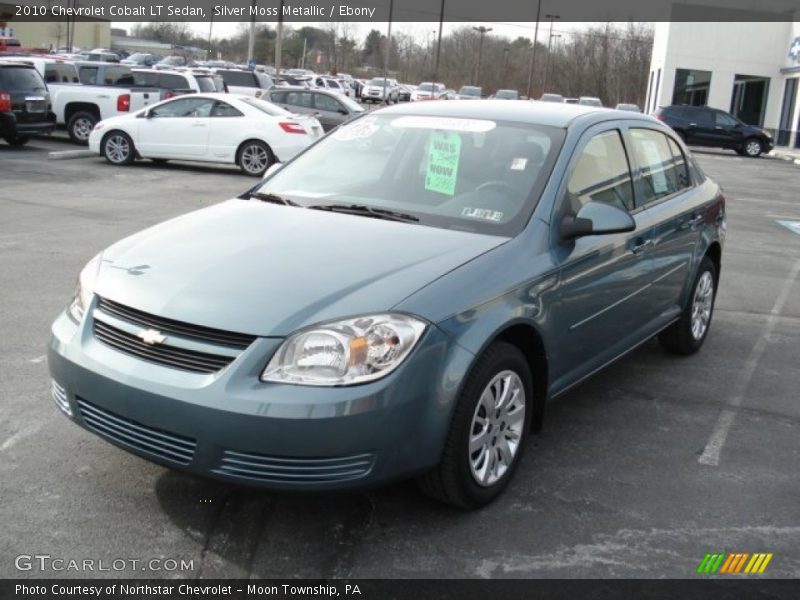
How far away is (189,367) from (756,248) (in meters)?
9.80

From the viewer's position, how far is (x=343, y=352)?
313 cm

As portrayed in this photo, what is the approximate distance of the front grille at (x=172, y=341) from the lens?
10.3ft

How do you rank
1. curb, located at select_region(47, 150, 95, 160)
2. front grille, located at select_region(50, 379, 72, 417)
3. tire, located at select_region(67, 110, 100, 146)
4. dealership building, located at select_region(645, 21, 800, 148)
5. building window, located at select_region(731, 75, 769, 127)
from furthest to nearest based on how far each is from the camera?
1. building window, located at select_region(731, 75, 769, 127)
2. dealership building, located at select_region(645, 21, 800, 148)
3. tire, located at select_region(67, 110, 100, 146)
4. curb, located at select_region(47, 150, 95, 160)
5. front grille, located at select_region(50, 379, 72, 417)

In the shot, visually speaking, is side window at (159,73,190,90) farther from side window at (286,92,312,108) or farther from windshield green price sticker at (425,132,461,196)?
windshield green price sticker at (425,132,461,196)

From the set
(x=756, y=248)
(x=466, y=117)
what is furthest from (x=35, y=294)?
(x=756, y=248)

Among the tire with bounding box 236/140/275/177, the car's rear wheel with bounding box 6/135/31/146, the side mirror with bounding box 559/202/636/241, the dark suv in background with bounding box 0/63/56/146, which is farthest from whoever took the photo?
the car's rear wheel with bounding box 6/135/31/146

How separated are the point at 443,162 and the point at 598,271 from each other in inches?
38.4

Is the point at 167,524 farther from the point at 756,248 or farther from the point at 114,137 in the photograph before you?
the point at 114,137

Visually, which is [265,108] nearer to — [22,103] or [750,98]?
[22,103]

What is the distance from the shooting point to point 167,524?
3.45 meters

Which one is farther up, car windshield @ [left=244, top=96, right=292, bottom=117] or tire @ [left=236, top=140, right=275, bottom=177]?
car windshield @ [left=244, top=96, right=292, bottom=117]

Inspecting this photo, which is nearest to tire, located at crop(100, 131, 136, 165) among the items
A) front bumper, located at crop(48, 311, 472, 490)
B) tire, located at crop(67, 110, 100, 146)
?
tire, located at crop(67, 110, 100, 146)

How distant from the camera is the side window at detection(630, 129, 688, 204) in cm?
520

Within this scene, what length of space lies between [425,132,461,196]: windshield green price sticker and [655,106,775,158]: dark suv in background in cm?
3046
